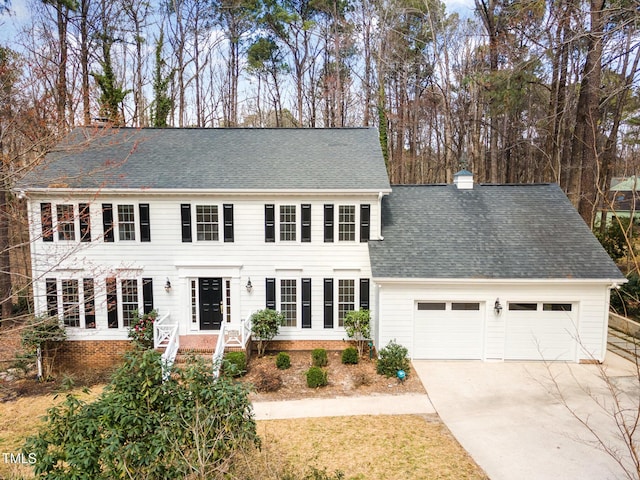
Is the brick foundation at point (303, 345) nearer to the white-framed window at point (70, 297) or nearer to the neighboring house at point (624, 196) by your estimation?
the white-framed window at point (70, 297)

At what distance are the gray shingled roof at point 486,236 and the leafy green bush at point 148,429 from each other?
24.8 ft

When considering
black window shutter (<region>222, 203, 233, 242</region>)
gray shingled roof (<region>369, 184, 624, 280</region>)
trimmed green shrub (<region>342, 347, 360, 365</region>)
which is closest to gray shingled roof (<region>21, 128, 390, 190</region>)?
black window shutter (<region>222, 203, 233, 242</region>)

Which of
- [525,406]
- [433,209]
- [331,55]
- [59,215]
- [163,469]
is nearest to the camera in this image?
[163,469]

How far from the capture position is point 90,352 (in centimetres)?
1355

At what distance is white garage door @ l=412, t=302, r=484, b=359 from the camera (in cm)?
1255

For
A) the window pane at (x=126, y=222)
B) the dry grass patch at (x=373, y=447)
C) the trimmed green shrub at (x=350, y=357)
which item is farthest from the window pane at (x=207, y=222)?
the dry grass patch at (x=373, y=447)

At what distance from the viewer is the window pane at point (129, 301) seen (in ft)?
44.6

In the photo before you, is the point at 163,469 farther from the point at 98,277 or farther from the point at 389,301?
the point at 98,277

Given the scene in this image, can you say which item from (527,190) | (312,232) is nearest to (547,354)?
(527,190)

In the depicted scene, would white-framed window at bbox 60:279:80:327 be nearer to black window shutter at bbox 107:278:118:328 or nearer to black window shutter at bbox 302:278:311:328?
black window shutter at bbox 107:278:118:328

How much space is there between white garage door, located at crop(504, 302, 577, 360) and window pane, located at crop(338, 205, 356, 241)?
5.73m

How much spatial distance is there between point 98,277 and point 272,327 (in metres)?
6.31

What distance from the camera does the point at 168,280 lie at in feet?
44.5

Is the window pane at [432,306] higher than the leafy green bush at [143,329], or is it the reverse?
the window pane at [432,306]
